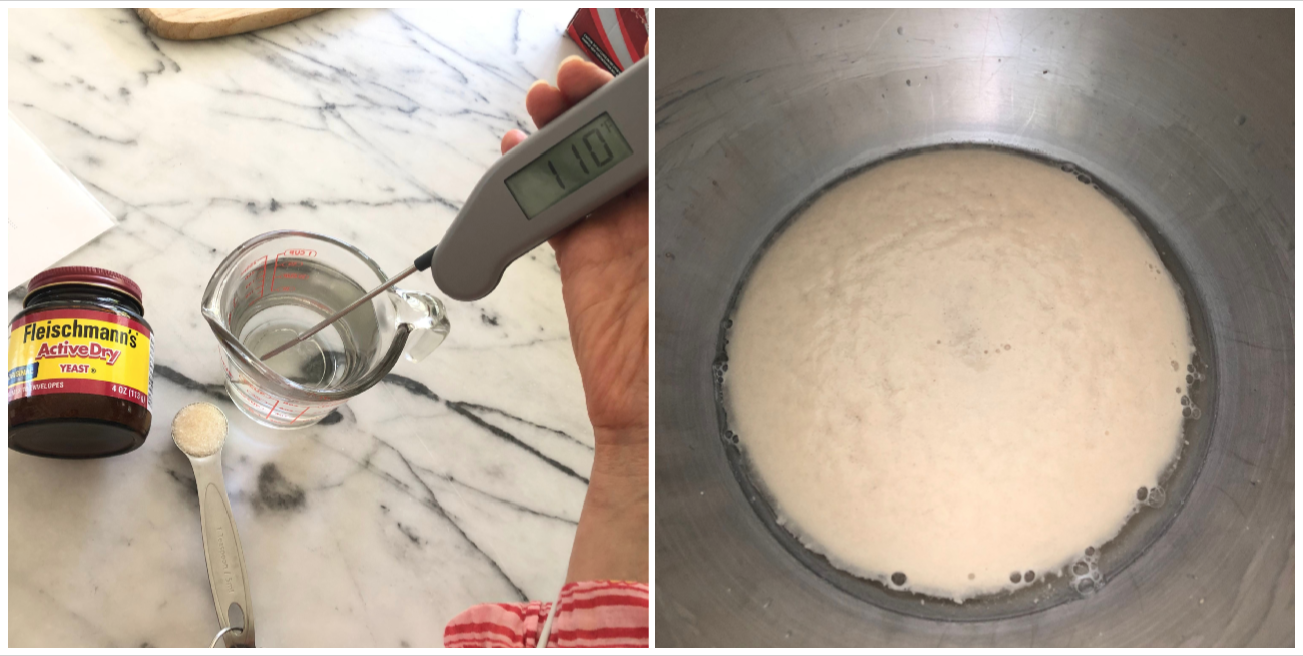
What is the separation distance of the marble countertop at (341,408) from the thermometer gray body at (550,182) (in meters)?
0.14

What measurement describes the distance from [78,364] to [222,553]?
0.16 metres

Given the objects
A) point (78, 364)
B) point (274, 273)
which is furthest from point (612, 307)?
point (78, 364)

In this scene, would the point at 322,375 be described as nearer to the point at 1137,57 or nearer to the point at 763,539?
the point at 763,539

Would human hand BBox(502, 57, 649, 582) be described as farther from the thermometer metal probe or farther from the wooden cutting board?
the wooden cutting board

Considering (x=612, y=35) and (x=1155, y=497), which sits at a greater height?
(x=612, y=35)

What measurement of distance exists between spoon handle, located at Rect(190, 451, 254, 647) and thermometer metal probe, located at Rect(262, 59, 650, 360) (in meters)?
0.16

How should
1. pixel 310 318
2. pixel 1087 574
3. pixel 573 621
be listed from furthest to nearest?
pixel 1087 574 < pixel 310 318 < pixel 573 621

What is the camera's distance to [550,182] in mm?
510

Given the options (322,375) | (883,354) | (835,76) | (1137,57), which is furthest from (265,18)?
(1137,57)

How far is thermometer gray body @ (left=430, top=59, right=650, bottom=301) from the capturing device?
495 mm

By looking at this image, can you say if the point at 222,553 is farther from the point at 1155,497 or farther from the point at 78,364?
the point at 1155,497

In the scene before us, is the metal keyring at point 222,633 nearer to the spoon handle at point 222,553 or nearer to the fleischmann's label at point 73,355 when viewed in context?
the spoon handle at point 222,553

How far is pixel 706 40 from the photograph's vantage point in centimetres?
63

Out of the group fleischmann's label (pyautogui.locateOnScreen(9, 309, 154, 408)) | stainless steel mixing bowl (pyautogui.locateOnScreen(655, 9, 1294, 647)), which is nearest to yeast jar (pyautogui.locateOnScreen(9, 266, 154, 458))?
fleischmann's label (pyautogui.locateOnScreen(9, 309, 154, 408))
